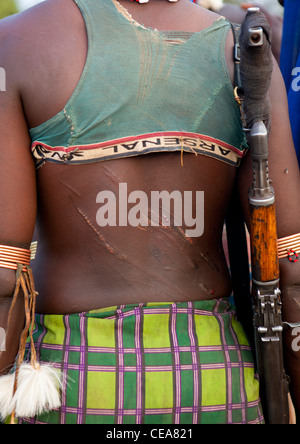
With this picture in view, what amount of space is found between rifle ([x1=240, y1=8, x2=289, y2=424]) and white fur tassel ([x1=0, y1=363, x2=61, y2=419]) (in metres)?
0.66

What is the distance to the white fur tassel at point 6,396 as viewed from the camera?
5.18 feet

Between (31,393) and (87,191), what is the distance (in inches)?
24.0

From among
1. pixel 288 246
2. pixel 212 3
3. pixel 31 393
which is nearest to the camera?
pixel 31 393

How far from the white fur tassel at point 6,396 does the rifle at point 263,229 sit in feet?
2.56

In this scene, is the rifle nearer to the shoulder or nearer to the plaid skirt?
the plaid skirt

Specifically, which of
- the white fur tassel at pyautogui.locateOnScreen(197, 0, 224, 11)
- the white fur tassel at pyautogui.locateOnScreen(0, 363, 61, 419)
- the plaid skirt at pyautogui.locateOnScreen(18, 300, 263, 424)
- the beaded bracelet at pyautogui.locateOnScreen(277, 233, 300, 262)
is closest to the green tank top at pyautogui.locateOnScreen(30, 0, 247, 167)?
the beaded bracelet at pyautogui.locateOnScreen(277, 233, 300, 262)

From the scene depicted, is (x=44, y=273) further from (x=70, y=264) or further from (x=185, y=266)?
(x=185, y=266)

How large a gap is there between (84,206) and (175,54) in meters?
0.55

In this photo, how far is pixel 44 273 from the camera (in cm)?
177

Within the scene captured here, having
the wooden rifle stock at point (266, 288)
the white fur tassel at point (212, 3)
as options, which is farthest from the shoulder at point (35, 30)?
the white fur tassel at point (212, 3)

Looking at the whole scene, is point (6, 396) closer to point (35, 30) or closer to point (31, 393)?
point (31, 393)

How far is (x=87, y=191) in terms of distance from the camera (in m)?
1.66

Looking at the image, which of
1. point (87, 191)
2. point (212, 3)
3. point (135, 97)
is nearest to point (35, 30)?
point (135, 97)

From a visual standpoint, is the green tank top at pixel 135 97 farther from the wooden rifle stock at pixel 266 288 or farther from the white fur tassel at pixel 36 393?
the white fur tassel at pixel 36 393
